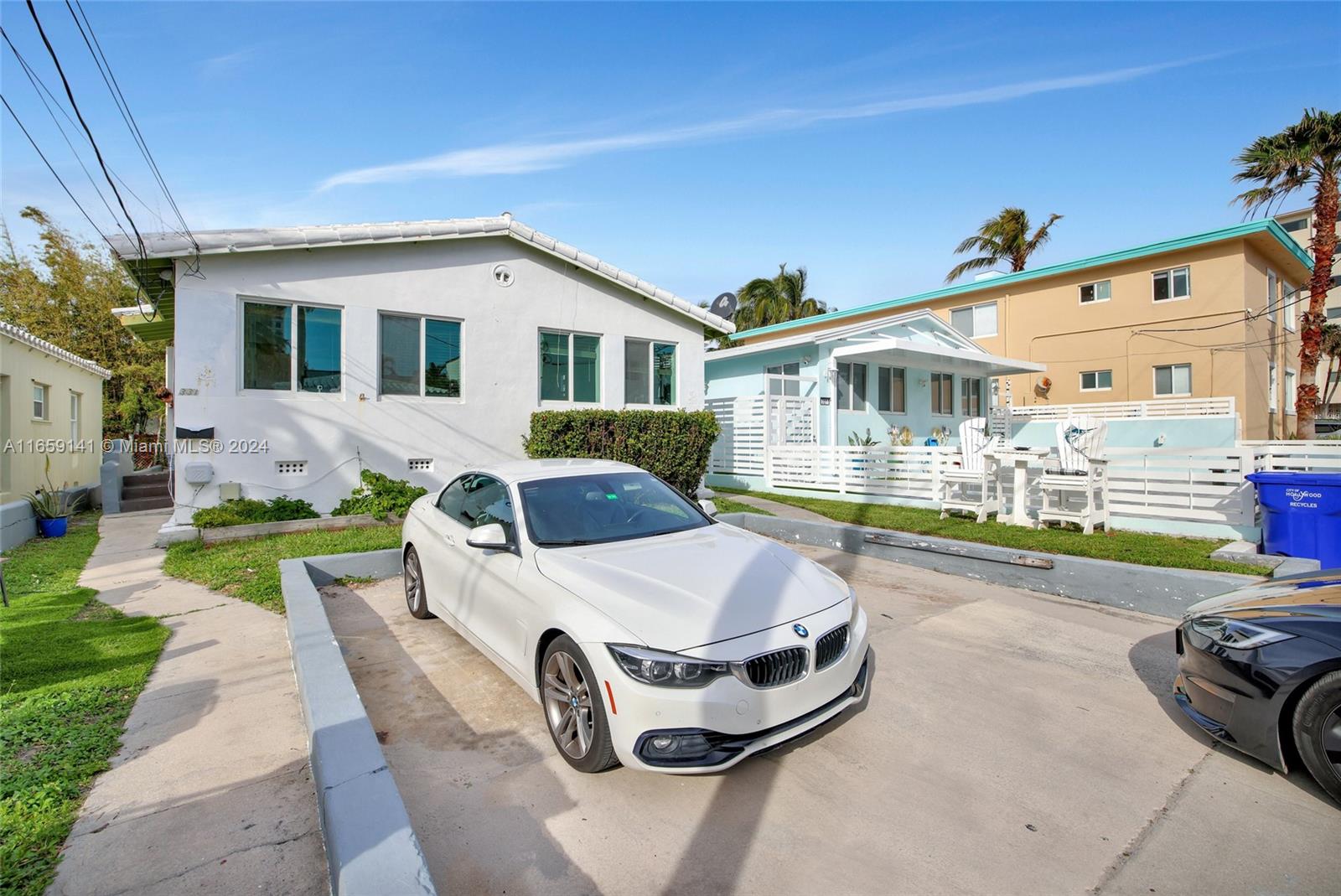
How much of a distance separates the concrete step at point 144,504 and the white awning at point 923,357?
1524 centimetres

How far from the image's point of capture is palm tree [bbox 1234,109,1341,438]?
17875 mm

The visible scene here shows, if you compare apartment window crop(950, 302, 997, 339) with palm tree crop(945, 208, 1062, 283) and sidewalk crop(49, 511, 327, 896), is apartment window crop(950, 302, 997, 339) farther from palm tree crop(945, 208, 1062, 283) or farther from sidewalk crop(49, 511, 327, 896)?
sidewalk crop(49, 511, 327, 896)

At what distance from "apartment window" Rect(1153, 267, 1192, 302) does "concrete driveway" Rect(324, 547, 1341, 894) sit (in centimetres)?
2108

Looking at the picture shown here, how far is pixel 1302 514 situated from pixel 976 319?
19.8 metres

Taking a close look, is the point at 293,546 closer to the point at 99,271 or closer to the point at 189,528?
the point at 189,528

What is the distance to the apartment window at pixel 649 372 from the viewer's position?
12820 mm

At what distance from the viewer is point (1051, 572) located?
629cm

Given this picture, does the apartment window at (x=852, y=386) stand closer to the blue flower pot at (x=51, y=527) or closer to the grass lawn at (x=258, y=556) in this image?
the grass lawn at (x=258, y=556)

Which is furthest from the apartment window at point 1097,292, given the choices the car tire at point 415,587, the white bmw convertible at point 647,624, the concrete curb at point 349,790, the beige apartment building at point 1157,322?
the concrete curb at point 349,790

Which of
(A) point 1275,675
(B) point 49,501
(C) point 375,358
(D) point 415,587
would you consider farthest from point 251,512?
(A) point 1275,675

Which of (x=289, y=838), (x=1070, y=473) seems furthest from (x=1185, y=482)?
(x=289, y=838)

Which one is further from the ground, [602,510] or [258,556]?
[602,510]

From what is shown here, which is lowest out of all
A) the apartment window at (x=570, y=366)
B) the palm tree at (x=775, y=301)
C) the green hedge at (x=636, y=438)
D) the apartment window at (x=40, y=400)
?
the green hedge at (x=636, y=438)

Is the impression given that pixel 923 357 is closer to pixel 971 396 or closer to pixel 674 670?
pixel 971 396
